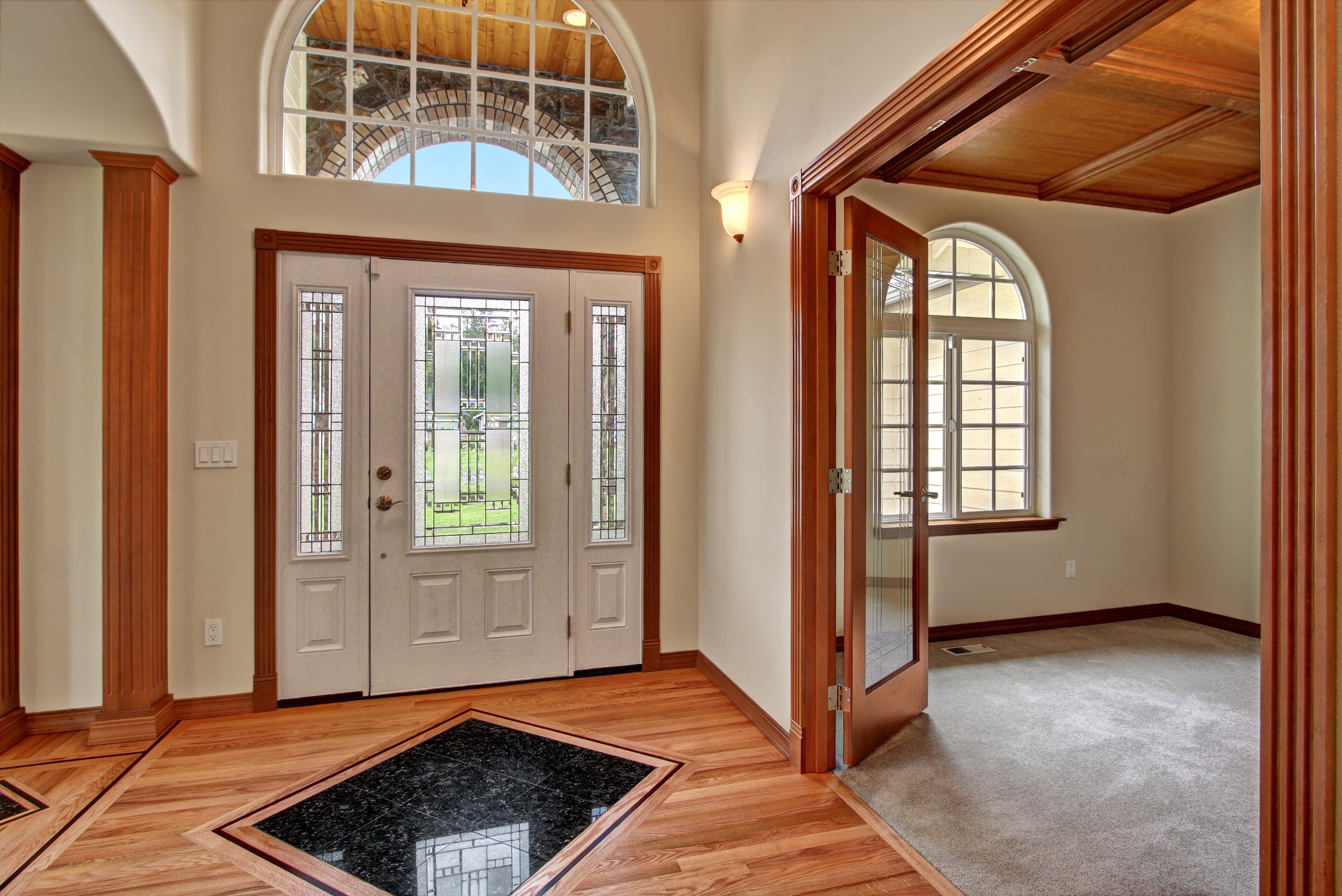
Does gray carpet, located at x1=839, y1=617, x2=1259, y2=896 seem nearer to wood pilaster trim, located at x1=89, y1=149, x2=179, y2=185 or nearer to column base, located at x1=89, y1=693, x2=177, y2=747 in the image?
column base, located at x1=89, y1=693, x2=177, y2=747

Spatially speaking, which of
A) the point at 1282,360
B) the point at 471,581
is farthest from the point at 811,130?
the point at 471,581

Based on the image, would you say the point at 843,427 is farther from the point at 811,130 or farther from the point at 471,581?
the point at 471,581

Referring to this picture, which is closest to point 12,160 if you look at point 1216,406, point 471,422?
point 471,422

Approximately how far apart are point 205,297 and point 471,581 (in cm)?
167

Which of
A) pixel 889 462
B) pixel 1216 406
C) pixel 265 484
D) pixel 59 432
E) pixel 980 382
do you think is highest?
pixel 980 382

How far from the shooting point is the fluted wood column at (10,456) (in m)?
2.72

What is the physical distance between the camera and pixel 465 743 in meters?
2.76

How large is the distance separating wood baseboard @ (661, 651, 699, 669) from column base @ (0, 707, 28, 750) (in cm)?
263

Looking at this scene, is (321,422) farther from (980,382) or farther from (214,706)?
(980,382)

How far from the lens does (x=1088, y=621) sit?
14.6ft

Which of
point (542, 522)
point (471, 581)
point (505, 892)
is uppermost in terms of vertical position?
point (542, 522)

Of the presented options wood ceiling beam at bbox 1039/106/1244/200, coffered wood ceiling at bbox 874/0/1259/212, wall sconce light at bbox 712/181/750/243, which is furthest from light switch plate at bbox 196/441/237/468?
wood ceiling beam at bbox 1039/106/1244/200

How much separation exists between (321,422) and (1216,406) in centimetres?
502

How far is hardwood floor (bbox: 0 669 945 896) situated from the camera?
1923mm
